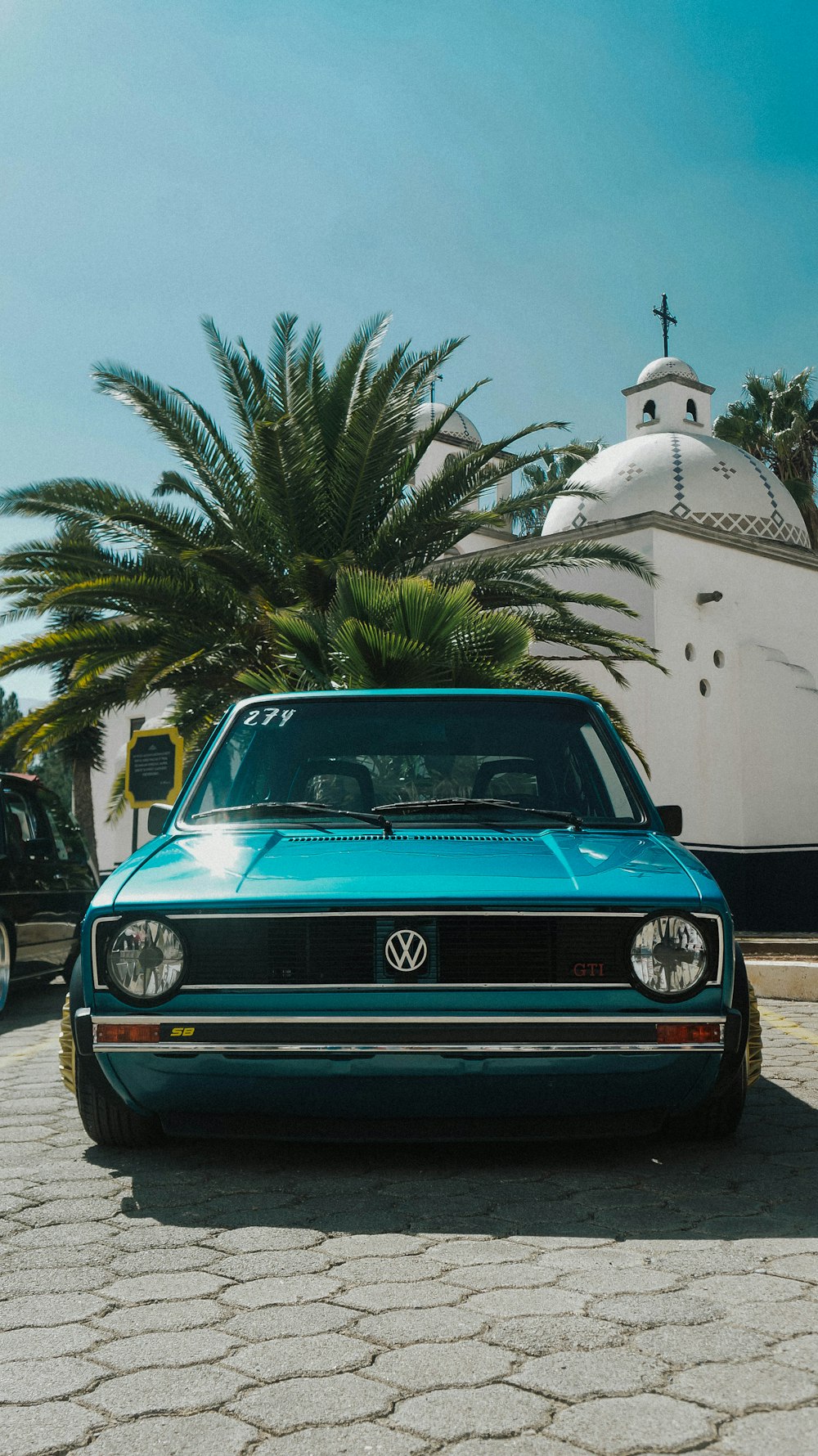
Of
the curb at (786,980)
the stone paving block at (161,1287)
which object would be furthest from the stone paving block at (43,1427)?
the curb at (786,980)

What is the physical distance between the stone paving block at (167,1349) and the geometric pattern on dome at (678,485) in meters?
20.4

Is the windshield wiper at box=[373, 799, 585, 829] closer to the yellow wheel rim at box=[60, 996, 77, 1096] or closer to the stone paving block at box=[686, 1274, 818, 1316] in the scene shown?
the yellow wheel rim at box=[60, 996, 77, 1096]

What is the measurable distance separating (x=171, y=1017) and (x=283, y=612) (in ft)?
27.2

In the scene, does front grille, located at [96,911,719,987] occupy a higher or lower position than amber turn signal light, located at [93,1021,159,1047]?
higher

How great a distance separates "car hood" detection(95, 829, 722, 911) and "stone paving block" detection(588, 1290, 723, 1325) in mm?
1043

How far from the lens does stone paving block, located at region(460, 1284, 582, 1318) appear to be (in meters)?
2.60

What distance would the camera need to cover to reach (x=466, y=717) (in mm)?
4762

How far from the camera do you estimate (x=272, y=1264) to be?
2.94m

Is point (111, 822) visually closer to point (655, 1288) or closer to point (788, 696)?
point (788, 696)

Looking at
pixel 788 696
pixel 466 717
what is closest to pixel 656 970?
pixel 466 717

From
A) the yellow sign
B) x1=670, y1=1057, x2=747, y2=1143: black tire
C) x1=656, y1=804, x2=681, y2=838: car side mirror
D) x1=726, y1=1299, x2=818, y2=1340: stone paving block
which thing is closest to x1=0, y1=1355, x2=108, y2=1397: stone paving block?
x1=726, y1=1299, x2=818, y2=1340: stone paving block

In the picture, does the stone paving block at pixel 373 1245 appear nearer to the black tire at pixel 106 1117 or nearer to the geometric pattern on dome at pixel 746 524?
the black tire at pixel 106 1117

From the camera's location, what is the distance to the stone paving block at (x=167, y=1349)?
2.36 metres

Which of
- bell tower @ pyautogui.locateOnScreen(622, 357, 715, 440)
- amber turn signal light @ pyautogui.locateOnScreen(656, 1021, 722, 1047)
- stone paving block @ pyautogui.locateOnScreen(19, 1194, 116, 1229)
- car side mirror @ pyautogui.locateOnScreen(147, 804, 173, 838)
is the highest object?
bell tower @ pyautogui.locateOnScreen(622, 357, 715, 440)
